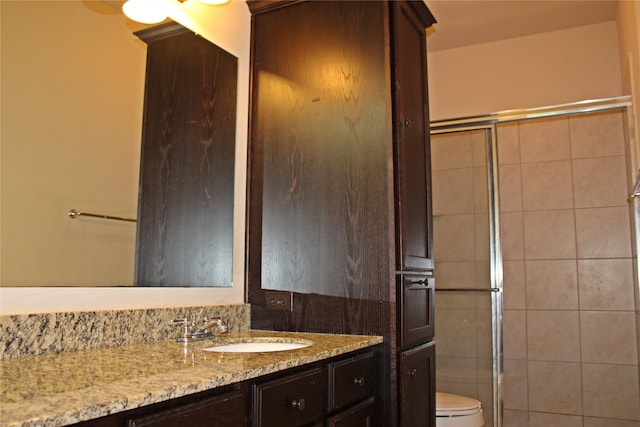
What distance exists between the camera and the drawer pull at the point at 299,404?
1.27 meters

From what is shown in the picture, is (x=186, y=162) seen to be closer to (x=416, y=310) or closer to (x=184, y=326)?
(x=184, y=326)

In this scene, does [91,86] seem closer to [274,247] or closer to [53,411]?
A: [274,247]

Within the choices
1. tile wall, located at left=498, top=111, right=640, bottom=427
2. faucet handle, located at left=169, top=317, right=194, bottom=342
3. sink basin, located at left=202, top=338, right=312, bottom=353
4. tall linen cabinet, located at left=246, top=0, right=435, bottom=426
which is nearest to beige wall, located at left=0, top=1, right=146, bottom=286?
faucet handle, located at left=169, top=317, right=194, bottom=342

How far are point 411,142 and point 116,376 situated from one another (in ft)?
4.67

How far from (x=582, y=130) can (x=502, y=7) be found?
0.94m

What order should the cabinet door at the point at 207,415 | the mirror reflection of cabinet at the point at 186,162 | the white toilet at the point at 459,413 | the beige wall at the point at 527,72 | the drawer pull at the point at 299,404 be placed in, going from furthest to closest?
the beige wall at the point at 527,72 < the white toilet at the point at 459,413 < the mirror reflection of cabinet at the point at 186,162 < the drawer pull at the point at 299,404 < the cabinet door at the point at 207,415

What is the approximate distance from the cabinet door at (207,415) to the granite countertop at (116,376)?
4 centimetres

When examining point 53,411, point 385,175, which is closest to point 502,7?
point 385,175

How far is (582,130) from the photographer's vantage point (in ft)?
10.8

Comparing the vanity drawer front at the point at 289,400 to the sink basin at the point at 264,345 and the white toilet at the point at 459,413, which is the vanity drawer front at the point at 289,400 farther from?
the white toilet at the point at 459,413

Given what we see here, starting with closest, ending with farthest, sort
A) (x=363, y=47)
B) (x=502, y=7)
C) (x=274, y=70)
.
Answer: (x=363, y=47) → (x=274, y=70) → (x=502, y=7)

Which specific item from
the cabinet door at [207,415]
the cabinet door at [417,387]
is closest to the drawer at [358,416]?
the cabinet door at [417,387]

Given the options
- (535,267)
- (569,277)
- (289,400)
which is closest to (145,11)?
(289,400)

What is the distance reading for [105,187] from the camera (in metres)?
1.53
